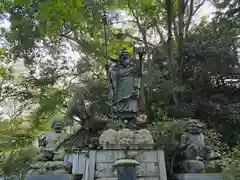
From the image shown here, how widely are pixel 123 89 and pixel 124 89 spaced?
0.02 meters

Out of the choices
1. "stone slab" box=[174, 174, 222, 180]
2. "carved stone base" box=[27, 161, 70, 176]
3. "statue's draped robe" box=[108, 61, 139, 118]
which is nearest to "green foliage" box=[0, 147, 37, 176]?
"carved stone base" box=[27, 161, 70, 176]

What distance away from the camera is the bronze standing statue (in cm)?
523

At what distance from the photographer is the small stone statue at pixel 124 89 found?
523 cm

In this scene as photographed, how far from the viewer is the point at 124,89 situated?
5.43 m

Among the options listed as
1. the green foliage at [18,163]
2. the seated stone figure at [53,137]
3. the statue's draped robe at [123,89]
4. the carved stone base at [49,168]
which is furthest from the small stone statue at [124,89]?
the green foliage at [18,163]

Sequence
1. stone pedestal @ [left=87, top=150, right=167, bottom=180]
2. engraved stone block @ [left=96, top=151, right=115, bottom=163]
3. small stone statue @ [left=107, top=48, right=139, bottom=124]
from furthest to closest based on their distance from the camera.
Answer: small stone statue @ [left=107, top=48, right=139, bottom=124], engraved stone block @ [left=96, top=151, right=115, bottom=163], stone pedestal @ [left=87, top=150, right=167, bottom=180]

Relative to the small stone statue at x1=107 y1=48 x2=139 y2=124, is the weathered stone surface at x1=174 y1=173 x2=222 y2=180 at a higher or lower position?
lower

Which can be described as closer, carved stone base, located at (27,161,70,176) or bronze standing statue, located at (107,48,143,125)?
carved stone base, located at (27,161,70,176)

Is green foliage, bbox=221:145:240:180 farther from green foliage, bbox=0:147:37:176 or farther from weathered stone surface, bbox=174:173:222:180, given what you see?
green foliage, bbox=0:147:37:176

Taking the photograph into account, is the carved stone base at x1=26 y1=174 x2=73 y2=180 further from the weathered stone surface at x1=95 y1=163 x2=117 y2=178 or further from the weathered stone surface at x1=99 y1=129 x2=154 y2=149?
the weathered stone surface at x1=99 y1=129 x2=154 y2=149

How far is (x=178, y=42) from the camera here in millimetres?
8297

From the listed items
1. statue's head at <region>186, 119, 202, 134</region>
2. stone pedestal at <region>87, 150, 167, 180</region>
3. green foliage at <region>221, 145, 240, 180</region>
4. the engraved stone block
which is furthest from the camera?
statue's head at <region>186, 119, 202, 134</region>

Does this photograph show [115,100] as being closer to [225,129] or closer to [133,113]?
[133,113]

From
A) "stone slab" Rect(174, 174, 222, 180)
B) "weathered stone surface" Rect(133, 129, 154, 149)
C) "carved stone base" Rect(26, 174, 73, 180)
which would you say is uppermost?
"weathered stone surface" Rect(133, 129, 154, 149)
